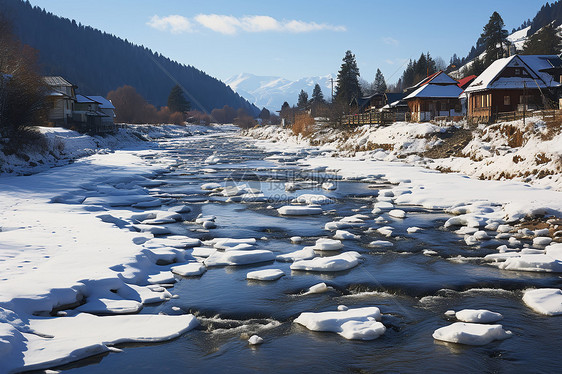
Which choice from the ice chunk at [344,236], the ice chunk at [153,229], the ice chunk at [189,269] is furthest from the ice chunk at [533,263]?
the ice chunk at [153,229]

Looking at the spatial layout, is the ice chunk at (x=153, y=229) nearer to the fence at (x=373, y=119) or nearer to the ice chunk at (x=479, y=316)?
the ice chunk at (x=479, y=316)

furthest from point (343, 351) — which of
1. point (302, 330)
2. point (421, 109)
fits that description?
point (421, 109)

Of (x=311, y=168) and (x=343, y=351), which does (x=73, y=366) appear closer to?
(x=343, y=351)

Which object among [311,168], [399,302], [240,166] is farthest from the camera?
[240,166]

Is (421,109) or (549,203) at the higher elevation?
(421,109)

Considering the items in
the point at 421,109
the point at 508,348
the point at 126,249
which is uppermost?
the point at 421,109

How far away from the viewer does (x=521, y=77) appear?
41.7 meters

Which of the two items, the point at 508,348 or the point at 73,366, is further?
the point at 508,348

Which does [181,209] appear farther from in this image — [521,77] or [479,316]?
[521,77]

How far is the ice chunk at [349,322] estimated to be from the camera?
709 centimetres

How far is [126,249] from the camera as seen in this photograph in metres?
11.0

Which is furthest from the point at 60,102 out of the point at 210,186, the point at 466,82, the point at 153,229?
the point at 466,82

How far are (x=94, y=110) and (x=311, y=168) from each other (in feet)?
181

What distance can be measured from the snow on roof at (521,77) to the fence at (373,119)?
9.31m
